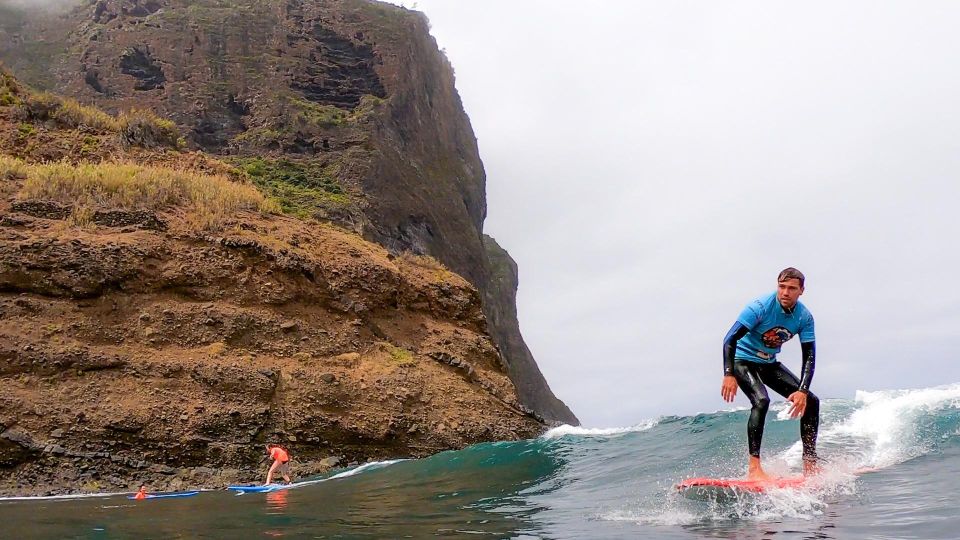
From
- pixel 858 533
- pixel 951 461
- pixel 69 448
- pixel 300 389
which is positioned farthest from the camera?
pixel 300 389

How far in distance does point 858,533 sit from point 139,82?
32.7 meters

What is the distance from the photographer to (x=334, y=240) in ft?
53.9

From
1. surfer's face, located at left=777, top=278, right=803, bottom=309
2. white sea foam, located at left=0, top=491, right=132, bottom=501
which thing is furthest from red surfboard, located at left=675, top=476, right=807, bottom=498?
white sea foam, located at left=0, top=491, right=132, bottom=501

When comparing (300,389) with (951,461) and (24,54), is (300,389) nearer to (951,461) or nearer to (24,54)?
(951,461)

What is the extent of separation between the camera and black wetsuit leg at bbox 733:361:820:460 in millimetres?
5723

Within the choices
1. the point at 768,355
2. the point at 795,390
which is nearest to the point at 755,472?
the point at 795,390

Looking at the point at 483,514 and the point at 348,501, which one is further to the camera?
the point at 348,501

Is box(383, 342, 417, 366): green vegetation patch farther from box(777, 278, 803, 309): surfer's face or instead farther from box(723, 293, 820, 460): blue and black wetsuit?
box(777, 278, 803, 309): surfer's face

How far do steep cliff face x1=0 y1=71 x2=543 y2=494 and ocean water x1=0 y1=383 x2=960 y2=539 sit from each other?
4.52 ft

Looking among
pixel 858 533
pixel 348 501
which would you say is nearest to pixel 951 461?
pixel 858 533

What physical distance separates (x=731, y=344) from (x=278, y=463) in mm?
7392

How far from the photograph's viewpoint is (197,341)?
1258 centimetres

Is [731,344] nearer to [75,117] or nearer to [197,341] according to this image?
[197,341]

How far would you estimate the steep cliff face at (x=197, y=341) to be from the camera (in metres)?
10.9
